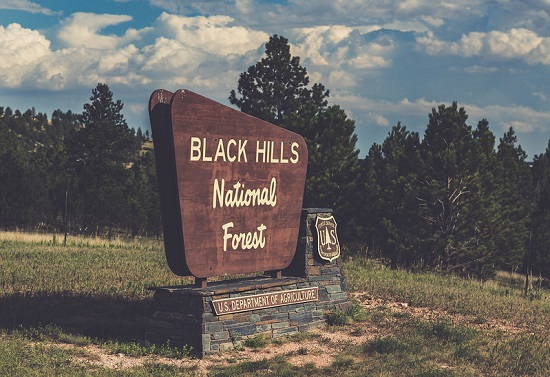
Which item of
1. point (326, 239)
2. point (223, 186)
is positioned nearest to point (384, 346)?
point (326, 239)

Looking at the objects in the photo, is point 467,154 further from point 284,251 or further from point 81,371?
point 81,371

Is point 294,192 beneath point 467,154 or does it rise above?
beneath

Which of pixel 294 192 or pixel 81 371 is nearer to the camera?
pixel 81 371

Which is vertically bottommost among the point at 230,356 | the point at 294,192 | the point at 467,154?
the point at 230,356

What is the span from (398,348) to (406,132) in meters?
26.7

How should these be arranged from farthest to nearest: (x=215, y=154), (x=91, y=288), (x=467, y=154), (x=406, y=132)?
1. (x=406, y=132)
2. (x=467, y=154)
3. (x=91, y=288)
4. (x=215, y=154)

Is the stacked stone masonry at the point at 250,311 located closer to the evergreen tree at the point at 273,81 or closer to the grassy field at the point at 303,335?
the grassy field at the point at 303,335

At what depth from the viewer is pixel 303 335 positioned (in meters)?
15.2

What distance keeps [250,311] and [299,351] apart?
4.79 ft

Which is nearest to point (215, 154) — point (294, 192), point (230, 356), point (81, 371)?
point (294, 192)

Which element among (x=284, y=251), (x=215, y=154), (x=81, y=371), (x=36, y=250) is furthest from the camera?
(x=36, y=250)

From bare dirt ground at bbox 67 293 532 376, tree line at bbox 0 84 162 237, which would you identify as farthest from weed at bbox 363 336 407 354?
tree line at bbox 0 84 162 237

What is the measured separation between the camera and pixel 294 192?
1628 cm

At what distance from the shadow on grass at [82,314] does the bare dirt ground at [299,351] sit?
128 centimetres
